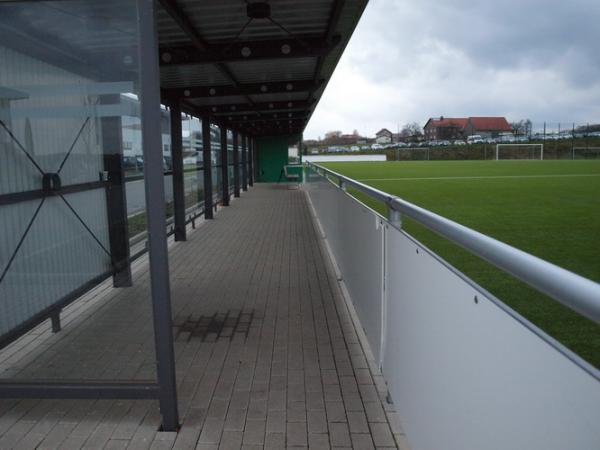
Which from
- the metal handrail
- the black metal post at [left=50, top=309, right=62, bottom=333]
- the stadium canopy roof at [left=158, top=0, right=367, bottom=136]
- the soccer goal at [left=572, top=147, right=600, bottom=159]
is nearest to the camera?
the metal handrail

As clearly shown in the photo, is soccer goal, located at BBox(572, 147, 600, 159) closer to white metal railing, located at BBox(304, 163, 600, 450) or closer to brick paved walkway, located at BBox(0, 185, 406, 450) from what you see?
brick paved walkway, located at BBox(0, 185, 406, 450)

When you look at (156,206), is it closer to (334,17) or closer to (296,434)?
(296,434)

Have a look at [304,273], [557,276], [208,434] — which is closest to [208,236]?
[304,273]

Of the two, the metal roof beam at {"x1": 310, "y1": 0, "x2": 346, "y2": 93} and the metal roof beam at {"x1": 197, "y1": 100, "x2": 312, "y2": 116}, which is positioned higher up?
the metal roof beam at {"x1": 310, "y1": 0, "x2": 346, "y2": 93}

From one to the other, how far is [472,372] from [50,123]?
3.61 meters

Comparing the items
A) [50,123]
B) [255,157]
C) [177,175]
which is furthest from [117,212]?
[255,157]

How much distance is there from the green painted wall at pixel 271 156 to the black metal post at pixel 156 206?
24863mm

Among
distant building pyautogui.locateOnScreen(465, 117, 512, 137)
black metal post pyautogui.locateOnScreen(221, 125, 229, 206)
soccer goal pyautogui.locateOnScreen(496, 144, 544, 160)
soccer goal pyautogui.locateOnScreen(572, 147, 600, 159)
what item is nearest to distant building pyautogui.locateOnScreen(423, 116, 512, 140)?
distant building pyautogui.locateOnScreen(465, 117, 512, 137)

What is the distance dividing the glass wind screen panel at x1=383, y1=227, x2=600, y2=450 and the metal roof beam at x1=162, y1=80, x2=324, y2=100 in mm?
7307

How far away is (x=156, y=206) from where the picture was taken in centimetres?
283

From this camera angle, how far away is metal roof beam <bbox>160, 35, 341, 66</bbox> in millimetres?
6465

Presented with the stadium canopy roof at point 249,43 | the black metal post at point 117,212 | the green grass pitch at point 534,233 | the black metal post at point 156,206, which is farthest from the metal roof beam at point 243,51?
the black metal post at point 156,206

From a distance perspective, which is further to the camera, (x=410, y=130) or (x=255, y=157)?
(x=410, y=130)

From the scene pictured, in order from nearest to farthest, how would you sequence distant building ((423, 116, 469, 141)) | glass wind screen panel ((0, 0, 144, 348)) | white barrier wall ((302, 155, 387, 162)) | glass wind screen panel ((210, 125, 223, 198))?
glass wind screen panel ((0, 0, 144, 348))
glass wind screen panel ((210, 125, 223, 198))
white barrier wall ((302, 155, 387, 162))
distant building ((423, 116, 469, 141))
